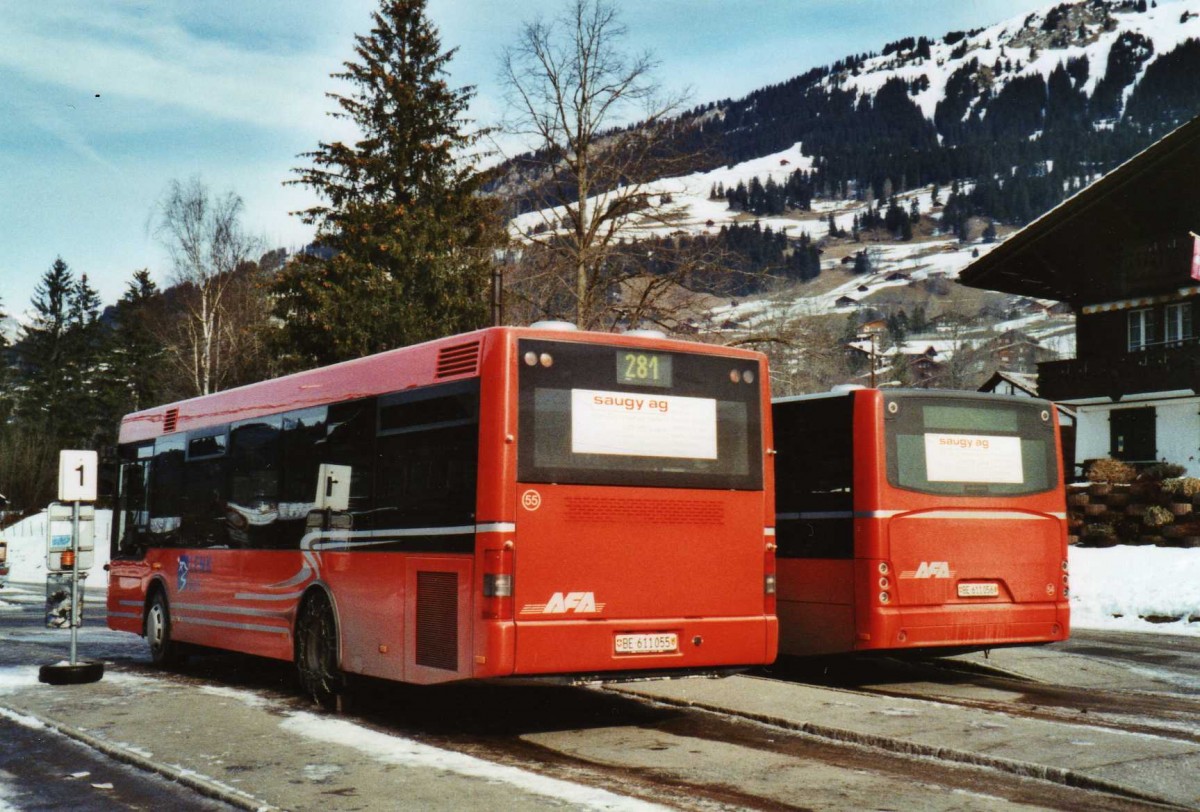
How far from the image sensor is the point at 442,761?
8.13 m

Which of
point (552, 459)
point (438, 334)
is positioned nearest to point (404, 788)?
point (552, 459)

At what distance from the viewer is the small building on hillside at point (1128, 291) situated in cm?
3997

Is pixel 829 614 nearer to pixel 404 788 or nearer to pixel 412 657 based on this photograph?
pixel 412 657

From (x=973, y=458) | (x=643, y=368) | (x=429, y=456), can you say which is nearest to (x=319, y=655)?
(x=429, y=456)

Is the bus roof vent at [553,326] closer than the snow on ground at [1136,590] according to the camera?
Yes

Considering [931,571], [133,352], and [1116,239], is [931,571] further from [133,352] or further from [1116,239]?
[133,352]

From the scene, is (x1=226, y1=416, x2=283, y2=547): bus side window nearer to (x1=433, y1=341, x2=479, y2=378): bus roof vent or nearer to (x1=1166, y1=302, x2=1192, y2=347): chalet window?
(x1=433, y1=341, x2=479, y2=378): bus roof vent

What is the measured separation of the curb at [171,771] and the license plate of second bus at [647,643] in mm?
2919

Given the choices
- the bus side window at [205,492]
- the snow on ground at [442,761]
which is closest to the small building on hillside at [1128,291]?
the bus side window at [205,492]

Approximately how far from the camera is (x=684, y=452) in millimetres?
9648

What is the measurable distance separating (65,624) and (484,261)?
29017 millimetres

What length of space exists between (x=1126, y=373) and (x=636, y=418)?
1412 inches

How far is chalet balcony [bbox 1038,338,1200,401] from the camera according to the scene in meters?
39.8

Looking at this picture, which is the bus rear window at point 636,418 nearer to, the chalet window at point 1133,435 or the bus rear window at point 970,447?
the bus rear window at point 970,447
